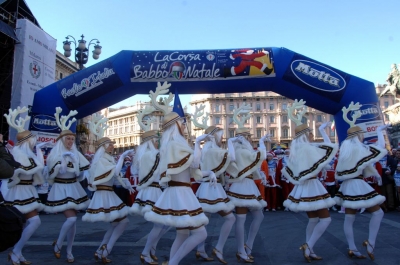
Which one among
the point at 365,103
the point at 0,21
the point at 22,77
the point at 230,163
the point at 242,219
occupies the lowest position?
the point at 242,219

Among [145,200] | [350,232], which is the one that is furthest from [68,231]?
[350,232]

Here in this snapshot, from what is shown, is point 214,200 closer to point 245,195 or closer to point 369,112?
point 245,195

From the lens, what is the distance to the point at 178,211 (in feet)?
15.9

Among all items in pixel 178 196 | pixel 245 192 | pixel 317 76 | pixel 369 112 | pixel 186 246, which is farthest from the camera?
pixel 317 76

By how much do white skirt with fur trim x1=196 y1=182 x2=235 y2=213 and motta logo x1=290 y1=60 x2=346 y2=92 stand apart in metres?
8.83

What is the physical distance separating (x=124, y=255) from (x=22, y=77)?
17334 millimetres

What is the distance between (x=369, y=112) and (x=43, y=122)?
39.5 ft

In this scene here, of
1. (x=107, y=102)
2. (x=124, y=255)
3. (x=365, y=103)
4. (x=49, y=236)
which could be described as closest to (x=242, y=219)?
(x=124, y=255)

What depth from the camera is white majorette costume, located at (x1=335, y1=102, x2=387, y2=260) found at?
605cm

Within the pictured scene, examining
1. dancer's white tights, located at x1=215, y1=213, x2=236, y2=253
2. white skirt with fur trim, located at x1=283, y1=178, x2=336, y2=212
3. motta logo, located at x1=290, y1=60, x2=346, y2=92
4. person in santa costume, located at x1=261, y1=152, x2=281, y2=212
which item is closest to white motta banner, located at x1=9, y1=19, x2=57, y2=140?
person in santa costume, located at x1=261, y1=152, x2=281, y2=212

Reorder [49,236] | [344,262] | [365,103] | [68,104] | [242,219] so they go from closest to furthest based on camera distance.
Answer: [344,262] < [242,219] < [49,236] < [365,103] < [68,104]

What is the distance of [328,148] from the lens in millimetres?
6215

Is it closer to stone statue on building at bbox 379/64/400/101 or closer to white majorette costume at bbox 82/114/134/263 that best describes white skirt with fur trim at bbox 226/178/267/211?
white majorette costume at bbox 82/114/134/263

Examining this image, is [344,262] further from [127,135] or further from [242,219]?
[127,135]
